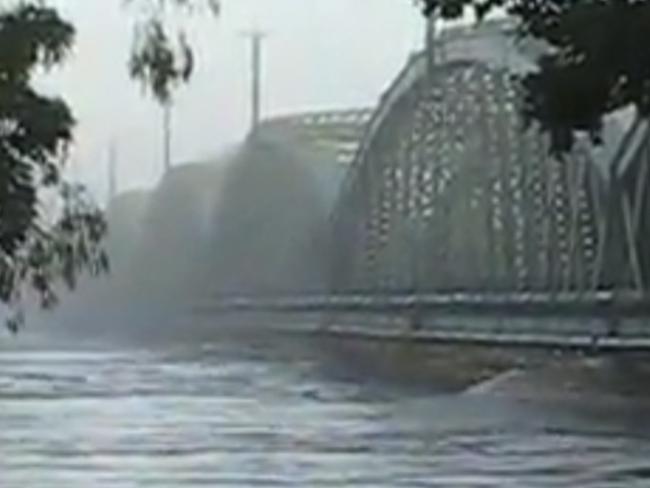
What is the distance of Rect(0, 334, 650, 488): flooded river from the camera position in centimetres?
3356

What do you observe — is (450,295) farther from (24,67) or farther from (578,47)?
(24,67)

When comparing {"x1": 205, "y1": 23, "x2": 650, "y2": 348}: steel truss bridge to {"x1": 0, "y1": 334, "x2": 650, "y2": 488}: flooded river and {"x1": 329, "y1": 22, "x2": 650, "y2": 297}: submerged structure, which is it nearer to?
{"x1": 329, "y1": 22, "x2": 650, "y2": 297}: submerged structure

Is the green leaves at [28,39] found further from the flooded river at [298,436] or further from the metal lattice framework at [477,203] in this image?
the metal lattice framework at [477,203]

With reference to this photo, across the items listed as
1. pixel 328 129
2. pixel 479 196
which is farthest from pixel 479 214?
pixel 328 129

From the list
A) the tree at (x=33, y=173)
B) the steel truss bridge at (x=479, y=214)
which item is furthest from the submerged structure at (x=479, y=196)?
the tree at (x=33, y=173)

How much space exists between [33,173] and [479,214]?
280 ft

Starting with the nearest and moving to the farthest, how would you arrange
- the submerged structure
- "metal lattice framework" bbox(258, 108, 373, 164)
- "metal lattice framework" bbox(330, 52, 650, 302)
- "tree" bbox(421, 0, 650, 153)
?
"tree" bbox(421, 0, 650, 153), the submerged structure, "metal lattice framework" bbox(330, 52, 650, 302), "metal lattice framework" bbox(258, 108, 373, 164)

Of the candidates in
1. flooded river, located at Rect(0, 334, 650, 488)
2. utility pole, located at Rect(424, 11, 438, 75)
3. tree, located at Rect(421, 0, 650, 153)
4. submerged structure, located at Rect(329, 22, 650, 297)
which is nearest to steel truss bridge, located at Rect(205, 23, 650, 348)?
submerged structure, located at Rect(329, 22, 650, 297)

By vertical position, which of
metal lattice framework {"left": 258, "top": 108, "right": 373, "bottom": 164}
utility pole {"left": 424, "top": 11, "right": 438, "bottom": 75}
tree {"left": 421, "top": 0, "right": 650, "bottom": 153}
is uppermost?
tree {"left": 421, "top": 0, "right": 650, "bottom": 153}

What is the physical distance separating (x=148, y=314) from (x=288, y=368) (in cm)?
7421

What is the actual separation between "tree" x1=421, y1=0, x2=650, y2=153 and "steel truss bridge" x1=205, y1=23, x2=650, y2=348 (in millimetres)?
40904

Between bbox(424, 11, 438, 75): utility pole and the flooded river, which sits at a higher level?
bbox(424, 11, 438, 75): utility pole

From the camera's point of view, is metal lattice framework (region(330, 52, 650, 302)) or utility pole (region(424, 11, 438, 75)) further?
utility pole (region(424, 11, 438, 75))

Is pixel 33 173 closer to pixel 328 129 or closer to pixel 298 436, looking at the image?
pixel 298 436
